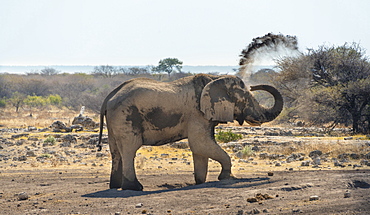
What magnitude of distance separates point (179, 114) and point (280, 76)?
20.6 metres

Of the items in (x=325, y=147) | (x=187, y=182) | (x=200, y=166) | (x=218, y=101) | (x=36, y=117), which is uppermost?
(x=218, y=101)

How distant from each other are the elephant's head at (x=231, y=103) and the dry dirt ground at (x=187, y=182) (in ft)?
4.94

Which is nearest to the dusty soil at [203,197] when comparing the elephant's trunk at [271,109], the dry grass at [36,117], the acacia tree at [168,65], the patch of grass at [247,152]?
the elephant's trunk at [271,109]

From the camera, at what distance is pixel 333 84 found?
28641 mm

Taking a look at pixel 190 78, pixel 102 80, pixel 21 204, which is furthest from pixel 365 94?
pixel 102 80

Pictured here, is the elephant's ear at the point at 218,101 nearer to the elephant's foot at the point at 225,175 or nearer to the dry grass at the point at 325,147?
the elephant's foot at the point at 225,175

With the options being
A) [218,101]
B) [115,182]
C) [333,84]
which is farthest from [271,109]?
[333,84]

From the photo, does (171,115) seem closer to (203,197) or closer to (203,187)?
(203,187)

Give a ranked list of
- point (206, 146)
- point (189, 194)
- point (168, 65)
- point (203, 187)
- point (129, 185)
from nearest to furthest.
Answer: point (189, 194) → point (203, 187) → point (129, 185) → point (206, 146) → point (168, 65)

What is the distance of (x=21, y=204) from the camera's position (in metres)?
10.6

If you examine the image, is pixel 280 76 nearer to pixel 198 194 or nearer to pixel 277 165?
pixel 277 165

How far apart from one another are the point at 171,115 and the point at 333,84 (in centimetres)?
1828

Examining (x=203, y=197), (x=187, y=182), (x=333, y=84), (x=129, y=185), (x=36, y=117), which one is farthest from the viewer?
(x=36, y=117)

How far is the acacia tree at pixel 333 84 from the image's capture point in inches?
1008
